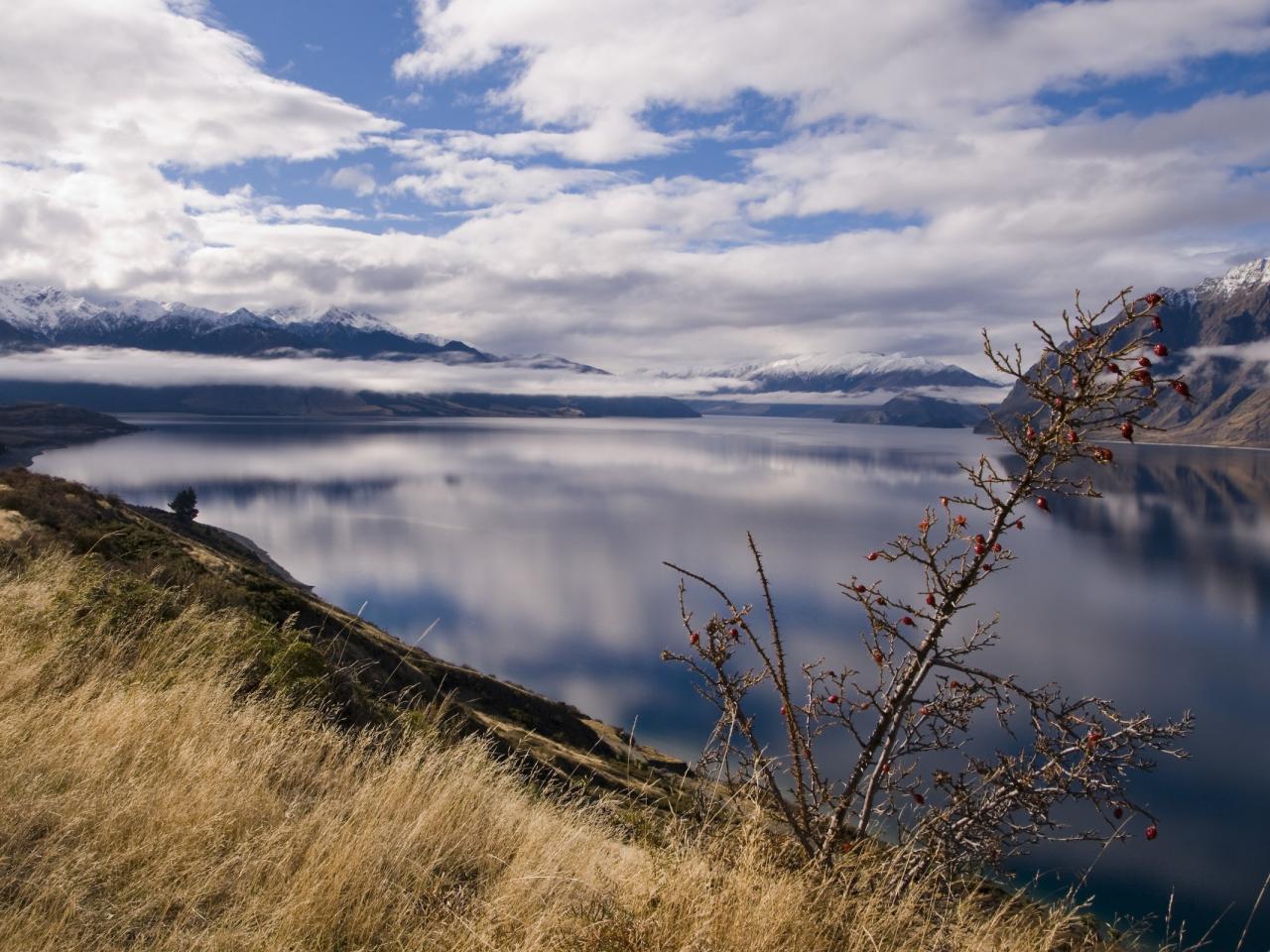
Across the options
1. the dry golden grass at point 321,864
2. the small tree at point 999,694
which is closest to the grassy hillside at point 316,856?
the dry golden grass at point 321,864

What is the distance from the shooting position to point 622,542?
76.7 meters

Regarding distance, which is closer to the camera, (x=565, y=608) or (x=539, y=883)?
(x=539, y=883)

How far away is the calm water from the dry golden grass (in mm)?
5377

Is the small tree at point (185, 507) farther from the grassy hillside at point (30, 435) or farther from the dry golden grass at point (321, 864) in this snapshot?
the grassy hillside at point (30, 435)

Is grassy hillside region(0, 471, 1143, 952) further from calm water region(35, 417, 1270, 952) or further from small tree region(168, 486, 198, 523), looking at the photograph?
small tree region(168, 486, 198, 523)

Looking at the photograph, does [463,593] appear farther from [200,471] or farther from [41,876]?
[200,471]

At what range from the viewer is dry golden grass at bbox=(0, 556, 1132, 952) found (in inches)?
133

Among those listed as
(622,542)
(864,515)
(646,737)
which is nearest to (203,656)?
(646,737)

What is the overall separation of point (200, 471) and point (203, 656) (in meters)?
138

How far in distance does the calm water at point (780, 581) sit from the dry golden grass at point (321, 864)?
5377 millimetres

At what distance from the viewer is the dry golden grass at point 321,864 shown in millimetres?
3369

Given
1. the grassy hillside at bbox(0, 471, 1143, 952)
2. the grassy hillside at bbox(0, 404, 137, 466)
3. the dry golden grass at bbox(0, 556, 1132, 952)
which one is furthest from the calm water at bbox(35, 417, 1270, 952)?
the grassy hillside at bbox(0, 404, 137, 466)

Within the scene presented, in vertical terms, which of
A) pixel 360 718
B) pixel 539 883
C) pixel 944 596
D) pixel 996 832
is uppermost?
pixel 944 596

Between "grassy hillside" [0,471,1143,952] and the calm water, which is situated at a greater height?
"grassy hillside" [0,471,1143,952]
